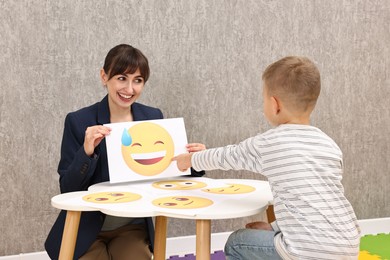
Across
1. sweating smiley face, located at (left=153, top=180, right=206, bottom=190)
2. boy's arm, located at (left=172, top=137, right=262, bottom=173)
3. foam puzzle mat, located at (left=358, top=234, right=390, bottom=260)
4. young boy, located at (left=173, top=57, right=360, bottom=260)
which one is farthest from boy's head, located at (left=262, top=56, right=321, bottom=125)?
foam puzzle mat, located at (left=358, top=234, right=390, bottom=260)

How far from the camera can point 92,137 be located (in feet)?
5.41

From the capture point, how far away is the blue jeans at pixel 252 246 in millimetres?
1420

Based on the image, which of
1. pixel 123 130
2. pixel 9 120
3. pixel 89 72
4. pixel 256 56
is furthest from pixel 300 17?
pixel 9 120

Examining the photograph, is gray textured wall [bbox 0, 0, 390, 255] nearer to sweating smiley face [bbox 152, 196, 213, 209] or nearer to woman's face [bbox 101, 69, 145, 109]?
woman's face [bbox 101, 69, 145, 109]

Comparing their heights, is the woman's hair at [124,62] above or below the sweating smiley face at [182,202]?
above

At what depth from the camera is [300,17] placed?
2.51 m

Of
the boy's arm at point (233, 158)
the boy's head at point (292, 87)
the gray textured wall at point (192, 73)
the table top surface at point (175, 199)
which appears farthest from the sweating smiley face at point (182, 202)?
the gray textured wall at point (192, 73)

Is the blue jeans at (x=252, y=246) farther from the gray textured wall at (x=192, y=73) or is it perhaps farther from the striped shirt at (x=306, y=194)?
the gray textured wall at (x=192, y=73)

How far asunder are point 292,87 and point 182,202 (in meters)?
0.45

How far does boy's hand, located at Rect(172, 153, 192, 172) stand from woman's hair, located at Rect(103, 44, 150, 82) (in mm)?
326

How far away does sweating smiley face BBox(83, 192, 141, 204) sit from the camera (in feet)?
4.91

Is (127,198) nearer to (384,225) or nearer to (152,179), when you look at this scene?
(152,179)

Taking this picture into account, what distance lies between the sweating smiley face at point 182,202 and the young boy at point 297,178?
5.6 inches

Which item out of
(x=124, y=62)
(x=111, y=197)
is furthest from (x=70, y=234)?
(x=124, y=62)
